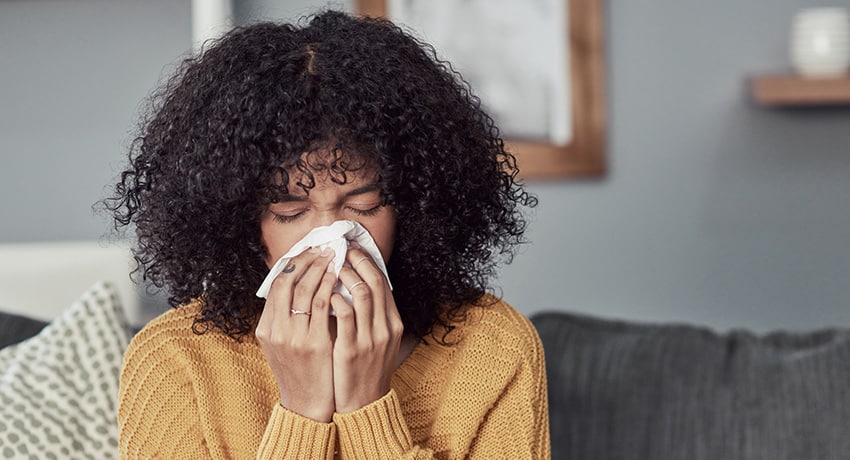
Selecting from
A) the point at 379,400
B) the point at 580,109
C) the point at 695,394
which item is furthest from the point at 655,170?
the point at 379,400

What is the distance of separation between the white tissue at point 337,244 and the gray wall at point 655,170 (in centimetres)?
135

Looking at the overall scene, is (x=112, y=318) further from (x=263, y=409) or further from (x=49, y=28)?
(x=49, y=28)

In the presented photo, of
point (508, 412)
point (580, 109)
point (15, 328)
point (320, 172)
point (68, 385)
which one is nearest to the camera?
point (320, 172)

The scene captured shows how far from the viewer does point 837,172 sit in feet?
7.89

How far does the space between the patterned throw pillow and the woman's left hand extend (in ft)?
1.43

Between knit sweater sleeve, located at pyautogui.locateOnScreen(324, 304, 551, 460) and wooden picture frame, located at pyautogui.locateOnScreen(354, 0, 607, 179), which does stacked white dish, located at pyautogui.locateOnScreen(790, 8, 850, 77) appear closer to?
wooden picture frame, located at pyautogui.locateOnScreen(354, 0, 607, 179)

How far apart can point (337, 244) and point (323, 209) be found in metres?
0.04

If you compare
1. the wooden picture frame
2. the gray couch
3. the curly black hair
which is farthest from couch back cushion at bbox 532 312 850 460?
the wooden picture frame

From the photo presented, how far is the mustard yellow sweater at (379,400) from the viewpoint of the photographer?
1.19 meters

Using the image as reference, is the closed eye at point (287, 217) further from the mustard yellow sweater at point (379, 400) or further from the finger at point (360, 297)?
the mustard yellow sweater at point (379, 400)

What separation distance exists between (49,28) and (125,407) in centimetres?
132

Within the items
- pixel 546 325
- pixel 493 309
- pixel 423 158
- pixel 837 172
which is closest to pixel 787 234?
pixel 837 172

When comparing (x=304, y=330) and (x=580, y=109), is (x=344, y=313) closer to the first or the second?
(x=304, y=330)

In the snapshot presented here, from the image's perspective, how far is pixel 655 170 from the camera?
2436mm
